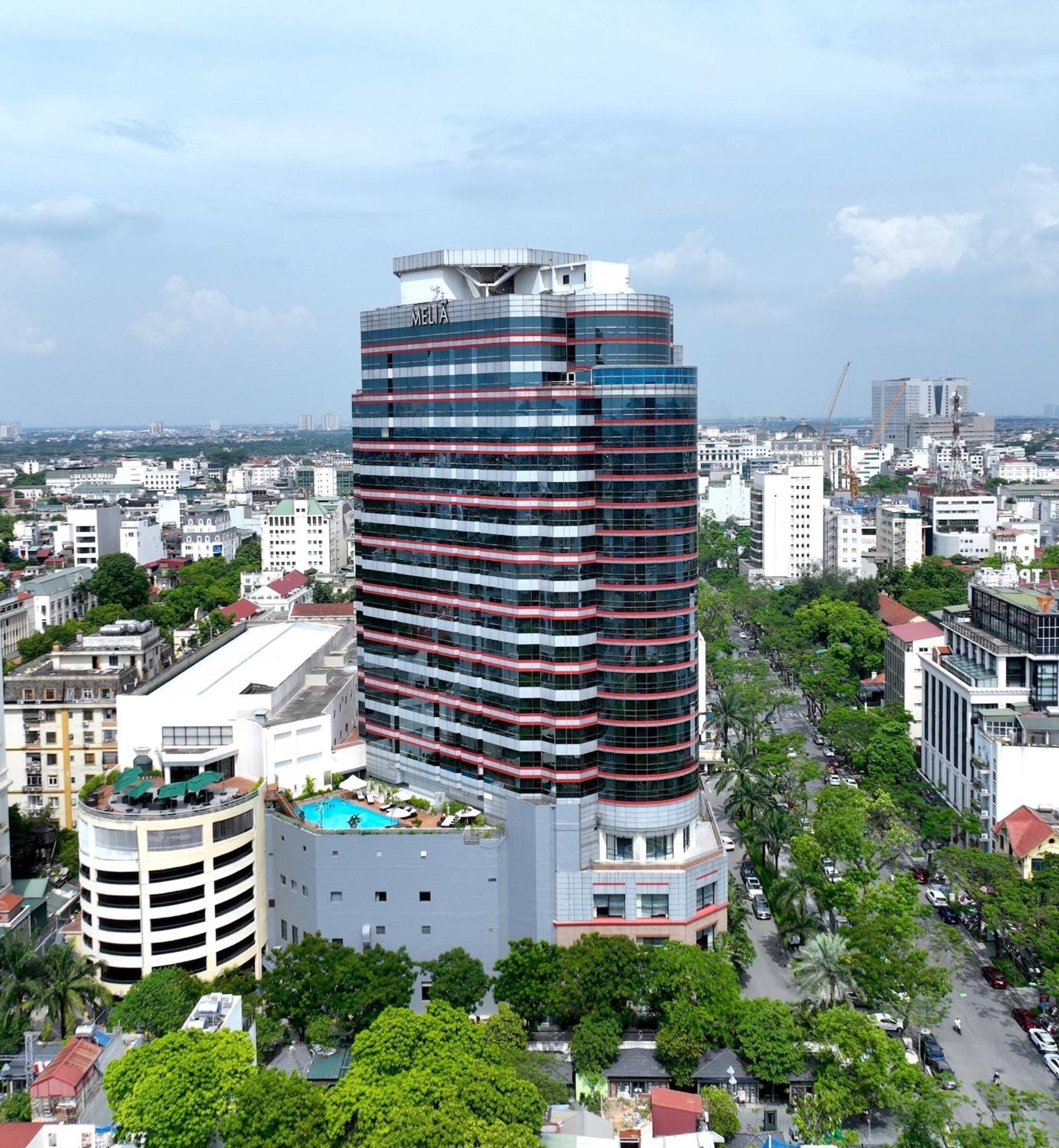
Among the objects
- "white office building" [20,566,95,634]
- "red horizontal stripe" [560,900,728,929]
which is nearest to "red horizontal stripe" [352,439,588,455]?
"red horizontal stripe" [560,900,728,929]

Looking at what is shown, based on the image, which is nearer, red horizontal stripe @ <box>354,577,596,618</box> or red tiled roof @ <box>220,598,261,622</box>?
red horizontal stripe @ <box>354,577,596,618</box>

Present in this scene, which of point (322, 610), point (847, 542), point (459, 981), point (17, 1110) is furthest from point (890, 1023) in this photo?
point (847, 542)

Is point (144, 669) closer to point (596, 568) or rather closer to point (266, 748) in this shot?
point (266, 748)

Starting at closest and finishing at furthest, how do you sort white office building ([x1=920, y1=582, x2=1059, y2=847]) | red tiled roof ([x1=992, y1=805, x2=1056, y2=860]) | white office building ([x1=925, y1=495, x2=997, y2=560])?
red tiled roof ([x1=992, y1=805, x2=1056, y2=860]) → white office building ([x1=920, y1=582, x2=1059, y2=847]) → white office building ([x1=925, y1=495, x2=997, y2=560])

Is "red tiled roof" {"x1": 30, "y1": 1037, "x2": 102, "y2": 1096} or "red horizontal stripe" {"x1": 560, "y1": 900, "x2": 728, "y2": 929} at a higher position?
"red horizontal stripe" {"x1": 560, "y1": 900, "x2": 728, "y2": 929}

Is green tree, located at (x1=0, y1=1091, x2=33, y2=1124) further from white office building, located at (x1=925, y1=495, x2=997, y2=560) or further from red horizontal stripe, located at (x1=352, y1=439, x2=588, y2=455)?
white office building, located at (x1=925, y1=495, x2=997, y2=560)

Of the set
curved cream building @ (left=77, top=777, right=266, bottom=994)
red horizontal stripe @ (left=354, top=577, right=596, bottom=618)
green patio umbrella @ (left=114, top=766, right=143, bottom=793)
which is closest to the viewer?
curved cream building @ (left=77, top=777, right=266, bottom=994)
